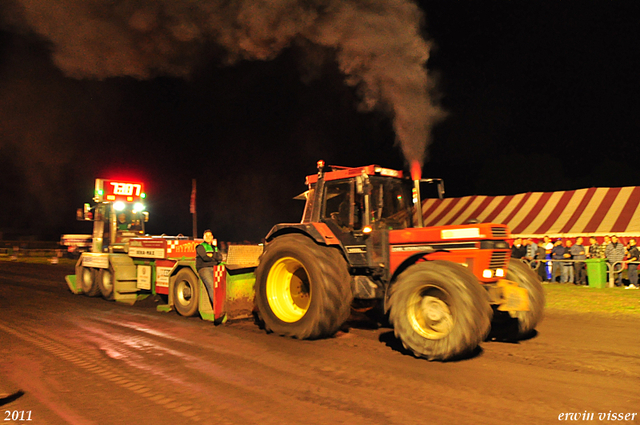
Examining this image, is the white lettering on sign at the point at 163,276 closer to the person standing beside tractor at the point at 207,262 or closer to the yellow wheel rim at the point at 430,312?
the person standing beside tractor at the point at 207,262

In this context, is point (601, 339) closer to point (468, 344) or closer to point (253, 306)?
point (468, 344)

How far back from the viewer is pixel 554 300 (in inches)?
402

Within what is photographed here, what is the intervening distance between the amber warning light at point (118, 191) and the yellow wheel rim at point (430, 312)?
31.6 ft

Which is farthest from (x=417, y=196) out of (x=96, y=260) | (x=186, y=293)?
(x=96, y=260)

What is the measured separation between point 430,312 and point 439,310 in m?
0.11

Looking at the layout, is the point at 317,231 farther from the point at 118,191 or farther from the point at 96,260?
the point at 118,191

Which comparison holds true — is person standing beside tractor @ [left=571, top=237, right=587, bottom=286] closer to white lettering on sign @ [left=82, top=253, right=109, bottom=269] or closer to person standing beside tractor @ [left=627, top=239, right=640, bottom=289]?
person standing beside tractor @ [left=627, top=239, right=640, bottom=289]

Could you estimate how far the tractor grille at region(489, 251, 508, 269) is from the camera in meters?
5.65

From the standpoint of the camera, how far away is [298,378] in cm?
482

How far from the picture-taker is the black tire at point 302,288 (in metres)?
6.14

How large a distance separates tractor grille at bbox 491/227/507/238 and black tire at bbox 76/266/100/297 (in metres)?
10.1

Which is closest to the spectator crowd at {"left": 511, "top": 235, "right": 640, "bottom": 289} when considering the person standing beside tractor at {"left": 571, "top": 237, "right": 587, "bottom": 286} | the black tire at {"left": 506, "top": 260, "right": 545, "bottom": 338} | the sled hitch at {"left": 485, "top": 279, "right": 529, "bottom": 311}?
the person standing beside tractor at {"left": 571, "top": 237, "right": 587, "bottom": 286}

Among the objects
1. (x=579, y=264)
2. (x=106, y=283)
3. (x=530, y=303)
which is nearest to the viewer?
(x=530, y=303)

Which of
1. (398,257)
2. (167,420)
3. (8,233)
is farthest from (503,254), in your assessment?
(8,233)
